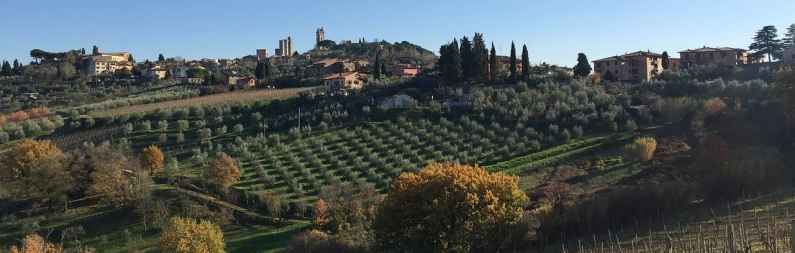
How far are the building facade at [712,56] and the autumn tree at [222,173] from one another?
57868 millimetres

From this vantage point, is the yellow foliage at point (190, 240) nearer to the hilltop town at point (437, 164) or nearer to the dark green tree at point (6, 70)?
the hilltop town at point (437, 164)

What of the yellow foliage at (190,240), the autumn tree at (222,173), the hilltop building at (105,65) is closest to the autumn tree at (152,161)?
the autumn tree at (222,173)

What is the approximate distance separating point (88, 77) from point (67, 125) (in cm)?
5222

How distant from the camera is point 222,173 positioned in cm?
4031

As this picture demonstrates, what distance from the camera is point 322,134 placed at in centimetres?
5362

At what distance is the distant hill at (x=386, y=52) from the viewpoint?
123231mm

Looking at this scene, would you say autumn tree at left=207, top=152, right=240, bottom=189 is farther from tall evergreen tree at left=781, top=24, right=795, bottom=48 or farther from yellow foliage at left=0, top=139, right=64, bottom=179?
tall evergreen tree at left=781, top=24, right=795, bottom=48

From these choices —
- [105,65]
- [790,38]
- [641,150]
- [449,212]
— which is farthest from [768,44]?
[105,65]

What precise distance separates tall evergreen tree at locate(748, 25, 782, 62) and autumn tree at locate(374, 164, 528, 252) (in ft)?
201

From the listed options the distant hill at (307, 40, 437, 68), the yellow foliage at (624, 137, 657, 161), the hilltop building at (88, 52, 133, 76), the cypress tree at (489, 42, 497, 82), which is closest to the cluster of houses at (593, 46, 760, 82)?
the cypress tree at (489, 42, 497, 82)

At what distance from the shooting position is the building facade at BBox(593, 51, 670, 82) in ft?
250

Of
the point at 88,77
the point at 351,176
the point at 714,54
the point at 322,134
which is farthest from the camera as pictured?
the point at 88,77

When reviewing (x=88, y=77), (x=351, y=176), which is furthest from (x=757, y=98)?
(x=88, y=77)

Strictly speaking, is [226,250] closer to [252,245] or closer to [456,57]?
[252,245]
